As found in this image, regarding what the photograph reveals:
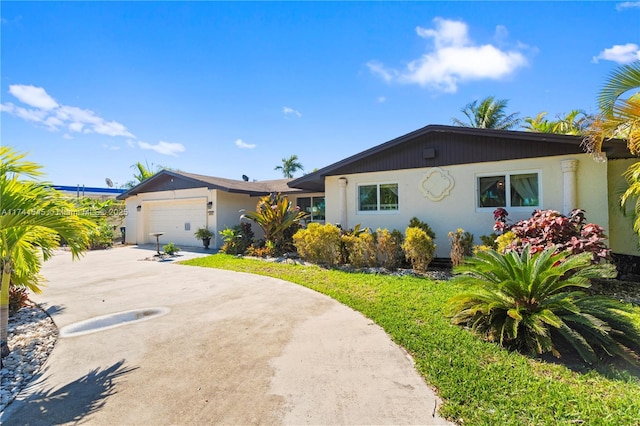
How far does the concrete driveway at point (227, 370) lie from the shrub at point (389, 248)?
327 cm

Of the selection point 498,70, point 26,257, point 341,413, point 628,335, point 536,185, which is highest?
point 498,70

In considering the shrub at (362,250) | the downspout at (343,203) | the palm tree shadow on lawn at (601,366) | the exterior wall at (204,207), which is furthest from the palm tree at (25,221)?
the exterior wall at (204,207)

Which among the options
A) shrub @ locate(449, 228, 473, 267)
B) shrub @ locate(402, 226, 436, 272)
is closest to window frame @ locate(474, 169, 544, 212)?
shrub @ locate(449, 228, 473, 267)

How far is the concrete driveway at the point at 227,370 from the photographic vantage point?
2496 millimetres

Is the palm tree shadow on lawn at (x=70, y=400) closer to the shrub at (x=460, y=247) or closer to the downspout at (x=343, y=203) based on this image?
the shrub at (x=460, y=247)

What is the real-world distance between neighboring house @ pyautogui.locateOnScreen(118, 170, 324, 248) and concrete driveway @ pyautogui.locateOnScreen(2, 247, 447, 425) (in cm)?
905

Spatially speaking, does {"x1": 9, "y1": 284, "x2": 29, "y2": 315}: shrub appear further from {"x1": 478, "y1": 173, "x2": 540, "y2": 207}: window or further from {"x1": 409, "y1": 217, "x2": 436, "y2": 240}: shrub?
{"x1": 478, "y1": 173, "x2": 540, "y2": 207}: window

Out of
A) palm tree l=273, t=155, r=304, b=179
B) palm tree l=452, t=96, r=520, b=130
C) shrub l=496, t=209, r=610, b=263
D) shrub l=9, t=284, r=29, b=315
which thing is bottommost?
shrub l=9, t=284, r=29, b=315

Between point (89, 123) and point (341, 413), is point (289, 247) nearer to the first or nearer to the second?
point (341, 413)

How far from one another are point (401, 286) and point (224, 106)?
1154 cm

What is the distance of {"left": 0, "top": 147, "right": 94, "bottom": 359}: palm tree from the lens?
11.0ft

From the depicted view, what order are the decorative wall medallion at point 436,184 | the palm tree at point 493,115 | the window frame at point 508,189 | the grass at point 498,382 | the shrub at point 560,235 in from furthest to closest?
the palm tree at point 493,115 → the decorative wall medallion at point 436,184 → the window frame at point 508,189 → the shrub at point 560,235 → the grass at point 498,382

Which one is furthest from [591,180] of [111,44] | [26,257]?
[111,44]

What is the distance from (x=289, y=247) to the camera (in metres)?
12.1
